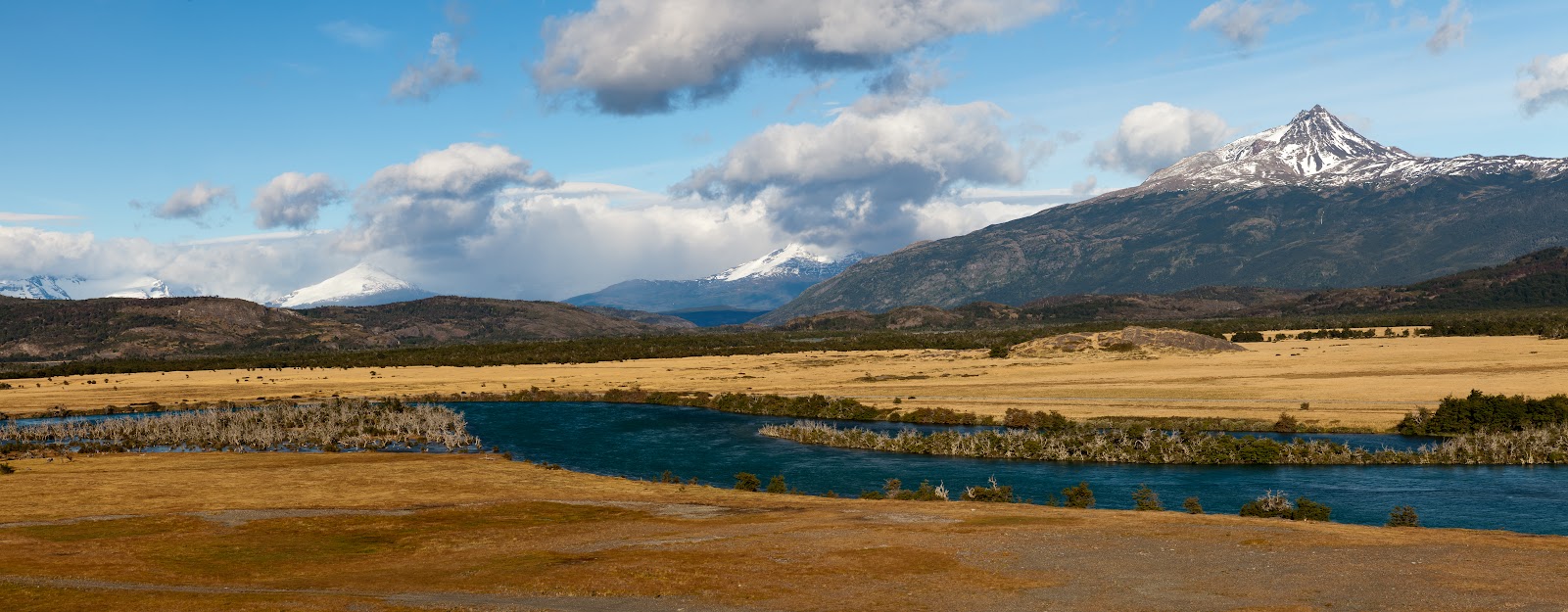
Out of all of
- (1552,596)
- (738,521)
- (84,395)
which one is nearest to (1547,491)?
(1552,596)

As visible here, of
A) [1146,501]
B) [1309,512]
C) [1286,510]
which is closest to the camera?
[1309,512]

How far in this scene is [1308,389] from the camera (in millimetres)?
112938

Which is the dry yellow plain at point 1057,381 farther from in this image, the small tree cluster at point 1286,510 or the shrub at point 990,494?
the shrub at point 990,494

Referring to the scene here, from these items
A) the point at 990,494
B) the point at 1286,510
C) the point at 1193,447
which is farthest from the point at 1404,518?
the point at 1193,447

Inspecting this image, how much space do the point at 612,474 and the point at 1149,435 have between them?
130 feet

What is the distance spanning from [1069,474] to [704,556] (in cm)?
3944

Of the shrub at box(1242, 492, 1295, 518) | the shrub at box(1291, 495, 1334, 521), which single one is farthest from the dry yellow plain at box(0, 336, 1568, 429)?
the shrub at box(1291, 495, 1334, 521)

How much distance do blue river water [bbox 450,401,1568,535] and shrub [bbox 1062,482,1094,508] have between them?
8.61 ft

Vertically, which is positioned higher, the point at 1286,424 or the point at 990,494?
the point at 1286,424

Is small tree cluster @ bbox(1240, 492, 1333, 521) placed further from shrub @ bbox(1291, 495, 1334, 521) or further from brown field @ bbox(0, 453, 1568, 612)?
brown field @ bbox(0, 453, 1568, 612)

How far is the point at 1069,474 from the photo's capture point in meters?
73.1

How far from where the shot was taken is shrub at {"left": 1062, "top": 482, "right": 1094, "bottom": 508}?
5817cm

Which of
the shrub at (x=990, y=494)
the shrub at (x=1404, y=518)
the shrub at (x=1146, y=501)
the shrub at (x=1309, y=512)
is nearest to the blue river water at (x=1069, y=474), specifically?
the shrub at (x=1146, y=501)

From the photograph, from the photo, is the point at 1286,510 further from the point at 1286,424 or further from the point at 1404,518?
the point at 1286,424
